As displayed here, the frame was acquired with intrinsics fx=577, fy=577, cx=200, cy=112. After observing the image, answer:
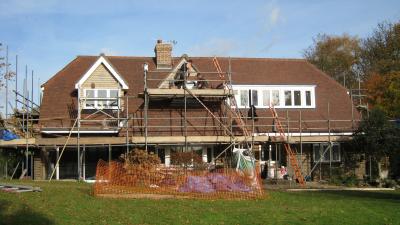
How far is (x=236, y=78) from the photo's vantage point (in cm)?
3606

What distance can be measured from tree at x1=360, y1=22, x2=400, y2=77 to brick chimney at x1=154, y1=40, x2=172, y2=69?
965 inches

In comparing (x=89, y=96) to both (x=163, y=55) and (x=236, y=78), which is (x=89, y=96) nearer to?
(x=163, y=55)

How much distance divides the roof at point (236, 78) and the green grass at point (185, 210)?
1303 cm

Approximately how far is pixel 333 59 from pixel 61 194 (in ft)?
158

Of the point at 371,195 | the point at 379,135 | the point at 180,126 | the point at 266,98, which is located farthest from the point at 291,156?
the point at 371,195

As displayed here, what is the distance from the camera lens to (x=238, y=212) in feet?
53.5

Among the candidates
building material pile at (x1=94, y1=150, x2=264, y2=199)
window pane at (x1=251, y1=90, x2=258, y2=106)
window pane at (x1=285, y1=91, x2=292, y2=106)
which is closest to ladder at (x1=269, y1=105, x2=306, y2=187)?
window pane at (x1=251, y1=90, x2=258, y2=106)

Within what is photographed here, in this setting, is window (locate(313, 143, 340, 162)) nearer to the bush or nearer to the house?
the house

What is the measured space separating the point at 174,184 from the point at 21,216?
7.21m

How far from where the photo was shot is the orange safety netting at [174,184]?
20261 mm

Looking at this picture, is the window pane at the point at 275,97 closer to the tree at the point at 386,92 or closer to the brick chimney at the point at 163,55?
the brick chimney at the point at 163,55

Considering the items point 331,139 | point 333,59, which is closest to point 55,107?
point 331,139

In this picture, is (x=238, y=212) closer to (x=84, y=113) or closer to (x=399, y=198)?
(x=399, y=198)

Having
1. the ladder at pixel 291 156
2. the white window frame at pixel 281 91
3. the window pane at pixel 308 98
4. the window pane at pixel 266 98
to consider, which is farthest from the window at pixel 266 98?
the window pane at pixel 308 98
